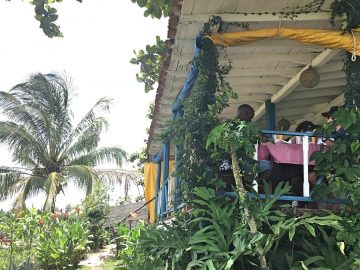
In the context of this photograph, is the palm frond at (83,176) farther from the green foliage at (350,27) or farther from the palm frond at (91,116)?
the green foliage at (350,27)

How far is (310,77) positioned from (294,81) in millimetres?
798

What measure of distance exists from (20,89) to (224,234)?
1826 cm

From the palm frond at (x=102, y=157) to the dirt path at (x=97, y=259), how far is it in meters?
4.05

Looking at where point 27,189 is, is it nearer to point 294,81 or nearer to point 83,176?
point 83,176

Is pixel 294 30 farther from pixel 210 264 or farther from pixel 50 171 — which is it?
pixel 50 171

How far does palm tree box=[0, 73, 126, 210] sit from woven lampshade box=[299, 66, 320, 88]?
13795 millimetres

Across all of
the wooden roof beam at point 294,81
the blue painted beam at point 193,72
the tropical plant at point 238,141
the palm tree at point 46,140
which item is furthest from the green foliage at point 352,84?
the palm tree at point 46,140

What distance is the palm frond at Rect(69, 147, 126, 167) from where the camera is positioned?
2088 cm

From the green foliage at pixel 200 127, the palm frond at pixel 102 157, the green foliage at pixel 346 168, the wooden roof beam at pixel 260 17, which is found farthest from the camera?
the palm frond at pixel 102 157

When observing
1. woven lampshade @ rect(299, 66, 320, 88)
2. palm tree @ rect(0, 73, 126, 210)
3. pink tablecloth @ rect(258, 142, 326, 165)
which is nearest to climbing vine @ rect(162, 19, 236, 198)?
pink tablecloth @ rect(258, 142, 326, 165)

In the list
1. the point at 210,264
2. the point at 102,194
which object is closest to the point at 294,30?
the point at 210,264

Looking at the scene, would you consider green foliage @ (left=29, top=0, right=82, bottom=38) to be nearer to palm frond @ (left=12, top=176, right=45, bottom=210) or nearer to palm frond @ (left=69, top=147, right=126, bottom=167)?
palm frond @ (left=12, top=176, right=45, bottom=210)

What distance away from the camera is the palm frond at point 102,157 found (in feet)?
68.5

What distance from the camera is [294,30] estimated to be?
4836 millimetres
